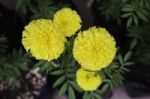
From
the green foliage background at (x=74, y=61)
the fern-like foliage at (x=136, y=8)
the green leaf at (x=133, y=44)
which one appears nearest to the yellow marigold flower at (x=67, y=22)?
the green foliage background at (x=74, y=61)

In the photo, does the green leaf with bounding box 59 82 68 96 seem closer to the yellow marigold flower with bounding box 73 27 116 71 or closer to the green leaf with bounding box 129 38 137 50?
the yellow marigold flower with bounding box 73 27 116 71

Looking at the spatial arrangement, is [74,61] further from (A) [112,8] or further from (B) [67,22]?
(A) [112,8]

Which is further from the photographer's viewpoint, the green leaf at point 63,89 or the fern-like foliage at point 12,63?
the fern-like foliage at point 12,63

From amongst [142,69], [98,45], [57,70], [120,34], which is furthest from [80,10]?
[98,45]

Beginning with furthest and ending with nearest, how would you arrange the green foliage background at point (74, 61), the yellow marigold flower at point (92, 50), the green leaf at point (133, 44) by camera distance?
the green leaf at point (133, 44), the green foliage background at point (74, 61), the yellow marigold flower at point (92, 50)

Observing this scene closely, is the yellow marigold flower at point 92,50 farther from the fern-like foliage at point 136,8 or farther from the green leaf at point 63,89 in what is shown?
the fern-like foliage at point 136,8

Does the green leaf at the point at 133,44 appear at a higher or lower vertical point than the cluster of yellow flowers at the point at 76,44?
lower
